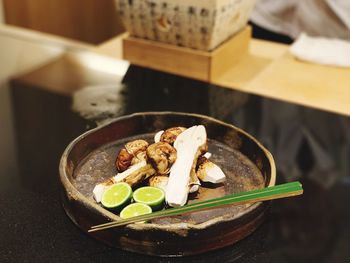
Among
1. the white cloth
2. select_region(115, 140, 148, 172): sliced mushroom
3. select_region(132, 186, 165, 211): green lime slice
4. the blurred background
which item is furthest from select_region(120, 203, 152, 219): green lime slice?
the blurred background

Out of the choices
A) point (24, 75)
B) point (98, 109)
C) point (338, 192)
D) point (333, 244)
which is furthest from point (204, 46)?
point (333, 244)

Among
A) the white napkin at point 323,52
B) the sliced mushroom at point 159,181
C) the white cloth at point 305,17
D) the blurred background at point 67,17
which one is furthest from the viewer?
the blurred background at point 67,17

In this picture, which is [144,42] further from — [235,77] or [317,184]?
[317,184]

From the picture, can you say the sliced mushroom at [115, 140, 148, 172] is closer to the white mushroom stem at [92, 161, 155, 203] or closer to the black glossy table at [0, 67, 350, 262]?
the white mushroom stem at [92, 161, 155, 203]

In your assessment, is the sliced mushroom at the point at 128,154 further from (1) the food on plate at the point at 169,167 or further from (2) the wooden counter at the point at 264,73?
(2) the wooden counter at the point at 264,73

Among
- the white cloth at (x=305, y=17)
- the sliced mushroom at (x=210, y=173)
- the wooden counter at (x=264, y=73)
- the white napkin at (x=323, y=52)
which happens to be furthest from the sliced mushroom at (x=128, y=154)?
the white cloth at (x=305, y=17)

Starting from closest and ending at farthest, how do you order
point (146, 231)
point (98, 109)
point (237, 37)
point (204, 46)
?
point (146, 231), point (98, 109), point (204, 46), point (237, 37)
